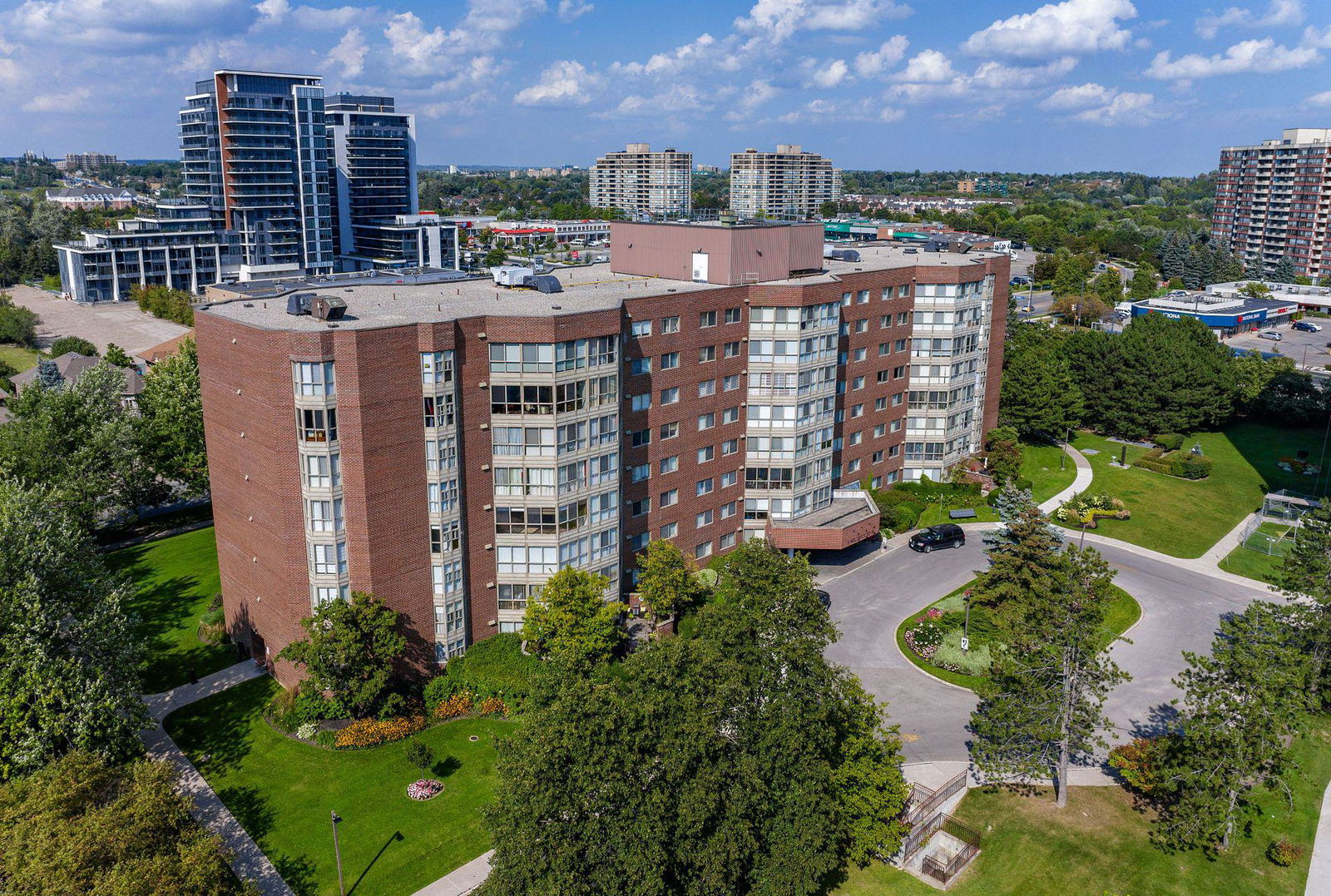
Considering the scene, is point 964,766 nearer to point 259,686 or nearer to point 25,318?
point 259,686

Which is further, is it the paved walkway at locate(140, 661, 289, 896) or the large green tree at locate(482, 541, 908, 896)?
the paved walkway at locate(140, 661, 289, 896)

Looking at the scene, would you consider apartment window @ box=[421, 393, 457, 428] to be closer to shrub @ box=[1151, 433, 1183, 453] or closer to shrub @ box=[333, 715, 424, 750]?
shrub @ box=[333, 715, 424, 750]

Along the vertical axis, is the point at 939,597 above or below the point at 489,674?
below

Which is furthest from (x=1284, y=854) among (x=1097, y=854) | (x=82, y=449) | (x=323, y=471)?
(x=82, y=449)

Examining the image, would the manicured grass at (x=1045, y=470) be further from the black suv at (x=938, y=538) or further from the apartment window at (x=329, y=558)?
the apartment window at (x=329, y=558)

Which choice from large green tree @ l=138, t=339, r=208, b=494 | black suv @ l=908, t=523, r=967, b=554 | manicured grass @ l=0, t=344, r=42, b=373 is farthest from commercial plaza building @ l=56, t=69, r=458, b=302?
black suv @ l=908, t=523, r=967, b=554

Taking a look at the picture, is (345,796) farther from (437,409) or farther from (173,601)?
(173,601)
